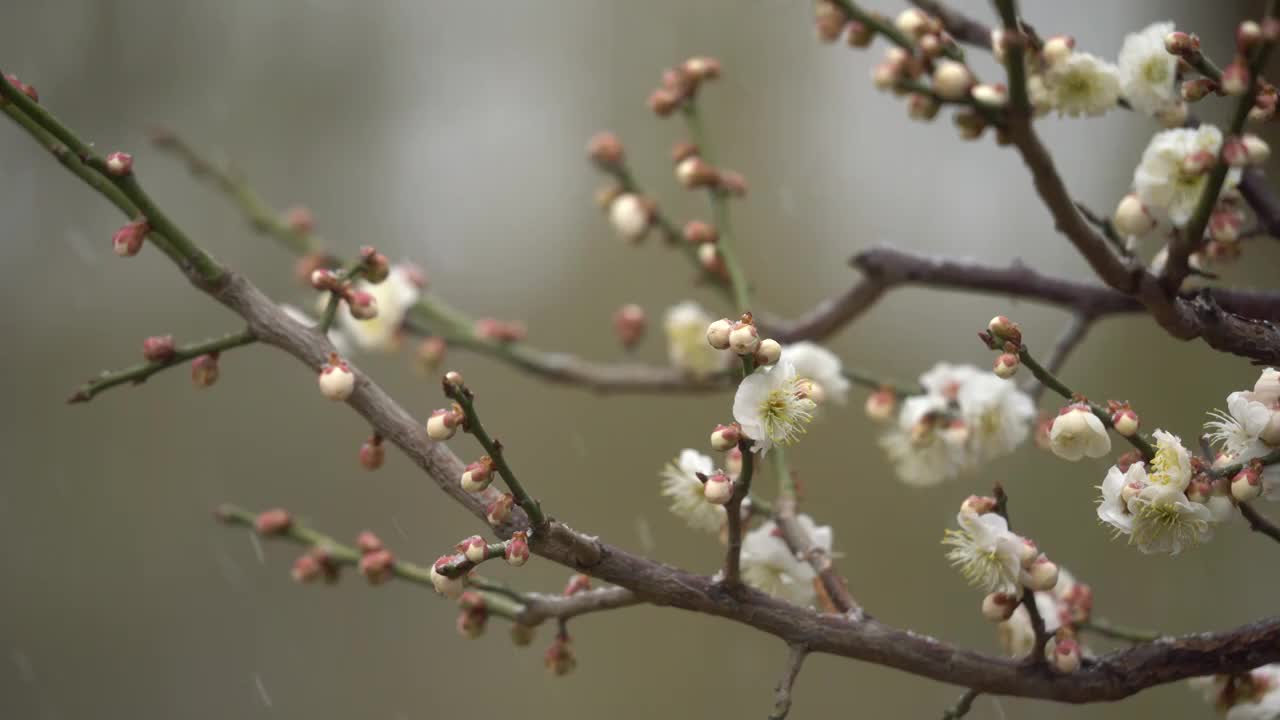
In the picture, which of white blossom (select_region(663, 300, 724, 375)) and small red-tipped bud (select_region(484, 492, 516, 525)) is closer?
small red-tipped bud (select_region(484, 492, 516, 525))

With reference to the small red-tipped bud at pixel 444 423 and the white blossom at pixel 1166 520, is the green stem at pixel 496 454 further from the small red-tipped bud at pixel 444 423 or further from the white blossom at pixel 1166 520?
the white blossom at pixel 1166 520

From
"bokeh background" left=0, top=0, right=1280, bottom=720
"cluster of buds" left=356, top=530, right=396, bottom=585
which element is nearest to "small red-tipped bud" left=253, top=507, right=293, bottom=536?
"cluster of buds" left=356, top=530, right=396, bottom=585

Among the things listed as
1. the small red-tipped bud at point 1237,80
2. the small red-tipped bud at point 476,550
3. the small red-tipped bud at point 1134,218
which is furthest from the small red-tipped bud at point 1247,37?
the small red-tipped bud at point 476,550

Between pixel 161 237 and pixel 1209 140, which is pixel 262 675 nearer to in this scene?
pixel 161 237

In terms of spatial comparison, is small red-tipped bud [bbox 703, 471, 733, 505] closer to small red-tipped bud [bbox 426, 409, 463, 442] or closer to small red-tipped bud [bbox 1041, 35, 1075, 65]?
small red-tipped bud [bbox 426, 409, 463, 442]

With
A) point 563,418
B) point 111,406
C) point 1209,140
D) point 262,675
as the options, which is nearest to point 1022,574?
point 1209,140

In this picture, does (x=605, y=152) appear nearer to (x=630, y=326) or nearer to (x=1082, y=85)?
(x=630, y=326)

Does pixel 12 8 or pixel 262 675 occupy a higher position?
pixel 12 8
